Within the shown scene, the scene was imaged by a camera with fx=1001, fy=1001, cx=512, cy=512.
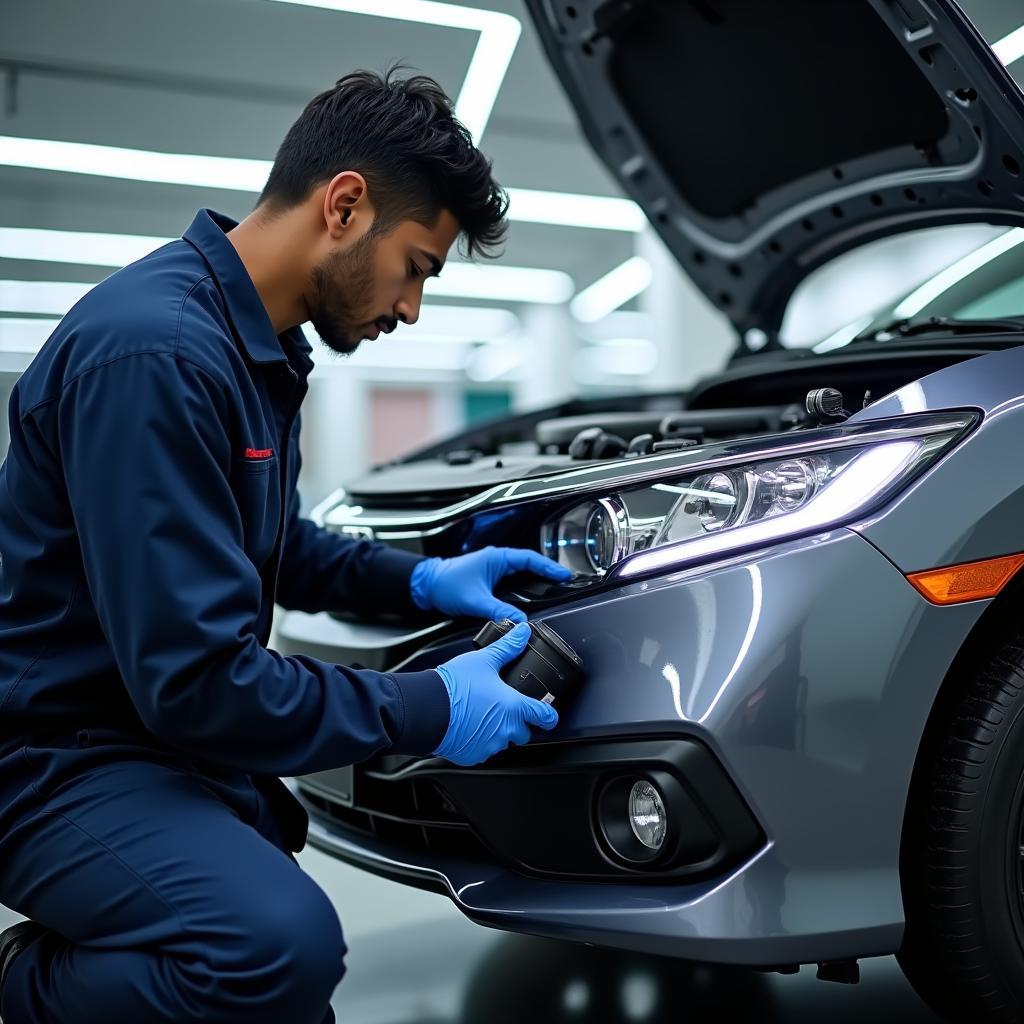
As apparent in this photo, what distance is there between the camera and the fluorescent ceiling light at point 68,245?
6004 millimetres

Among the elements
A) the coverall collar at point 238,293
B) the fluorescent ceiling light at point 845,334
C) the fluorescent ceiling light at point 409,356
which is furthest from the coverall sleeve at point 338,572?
the fluorescent ceiling light at point 409,356

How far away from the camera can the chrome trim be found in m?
1.14

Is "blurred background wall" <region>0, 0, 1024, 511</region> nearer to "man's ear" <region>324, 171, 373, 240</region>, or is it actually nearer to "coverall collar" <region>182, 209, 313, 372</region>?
"man's ear" <region>324, 171, 373, 240</region>

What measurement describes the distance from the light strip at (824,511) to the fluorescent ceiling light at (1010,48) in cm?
68

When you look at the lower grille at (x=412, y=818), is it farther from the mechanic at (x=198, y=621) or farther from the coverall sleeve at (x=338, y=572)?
the coverall sleeve at (x=338, y=572)

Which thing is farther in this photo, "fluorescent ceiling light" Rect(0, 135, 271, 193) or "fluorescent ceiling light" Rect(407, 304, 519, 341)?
"fluorescent ceiling light" Rect(407, 304, 519, 341)

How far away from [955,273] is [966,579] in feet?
3.98

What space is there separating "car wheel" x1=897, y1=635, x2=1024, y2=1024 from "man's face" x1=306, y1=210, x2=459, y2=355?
824 mm

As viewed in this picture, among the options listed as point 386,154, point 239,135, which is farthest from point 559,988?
point 239,135

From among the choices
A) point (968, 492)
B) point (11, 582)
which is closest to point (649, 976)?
point (968, 492)

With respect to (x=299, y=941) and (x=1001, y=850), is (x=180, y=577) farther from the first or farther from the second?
(x=1001, y=850)

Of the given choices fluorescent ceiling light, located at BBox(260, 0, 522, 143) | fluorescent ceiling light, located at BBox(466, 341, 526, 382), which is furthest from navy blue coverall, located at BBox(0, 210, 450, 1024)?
fluorescent ceiling light, located at BBox(466, 341, 526, 382)

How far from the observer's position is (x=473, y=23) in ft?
14.6

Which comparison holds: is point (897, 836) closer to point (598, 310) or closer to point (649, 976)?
point (649, 976)
